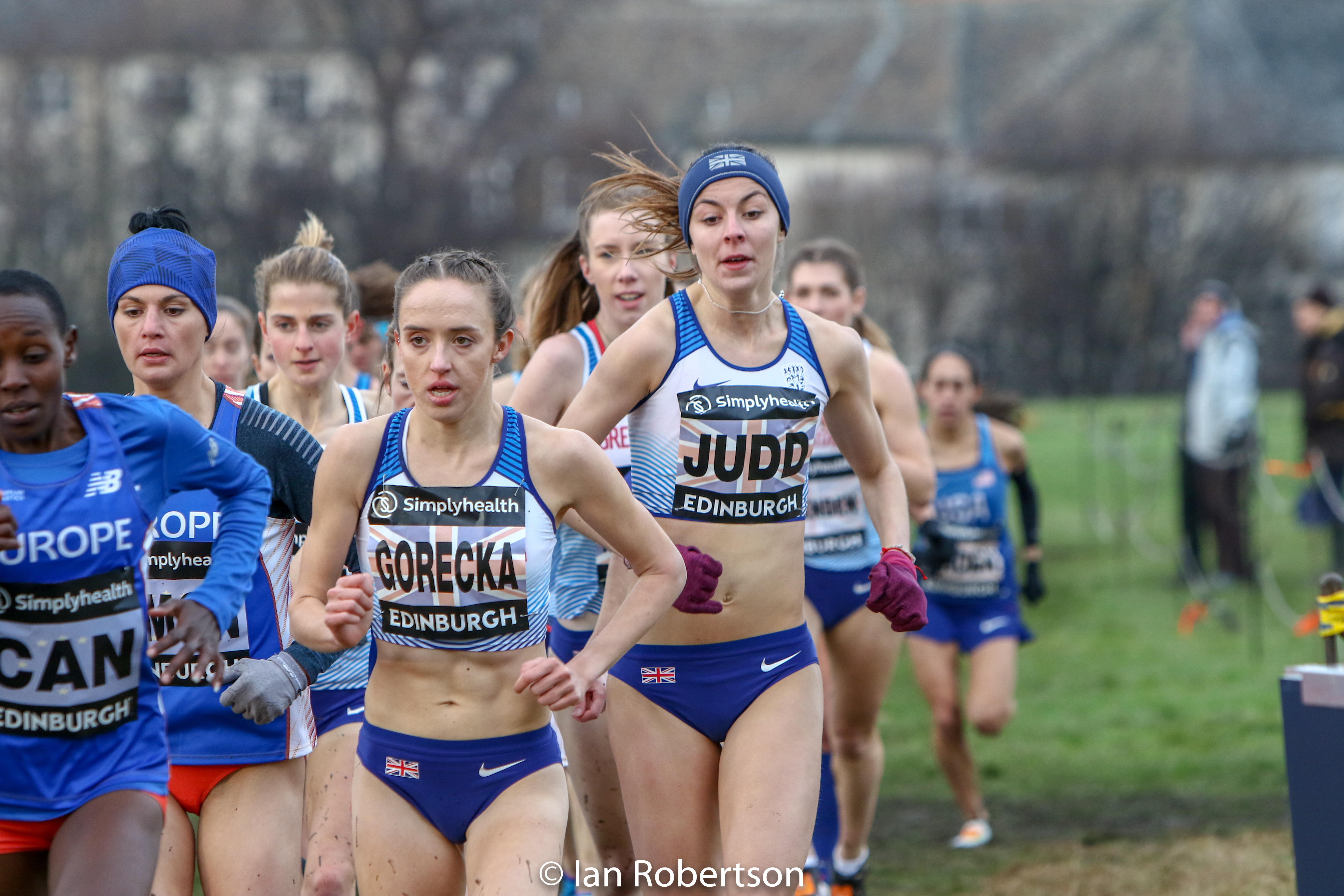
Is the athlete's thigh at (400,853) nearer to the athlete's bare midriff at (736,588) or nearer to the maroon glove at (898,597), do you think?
the athlete's bare midriff at (736,588)

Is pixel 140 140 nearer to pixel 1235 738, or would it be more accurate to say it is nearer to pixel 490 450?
pixel 1235 738

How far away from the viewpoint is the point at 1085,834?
281 inches

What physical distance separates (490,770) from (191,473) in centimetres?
98

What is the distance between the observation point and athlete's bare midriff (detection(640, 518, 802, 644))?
4.14 meters

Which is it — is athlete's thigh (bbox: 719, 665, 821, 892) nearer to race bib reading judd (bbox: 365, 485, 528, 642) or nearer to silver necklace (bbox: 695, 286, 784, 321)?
race bib reading judd (bbox: 365, 485, 528, 642)

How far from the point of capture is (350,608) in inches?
129

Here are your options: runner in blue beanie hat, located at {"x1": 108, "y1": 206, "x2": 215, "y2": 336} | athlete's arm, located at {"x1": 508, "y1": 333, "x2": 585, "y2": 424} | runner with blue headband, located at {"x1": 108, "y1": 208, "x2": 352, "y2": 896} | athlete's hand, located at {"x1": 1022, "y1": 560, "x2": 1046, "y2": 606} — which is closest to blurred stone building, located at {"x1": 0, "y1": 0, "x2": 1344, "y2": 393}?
athlete's hand, located at {"x1": 1022, "y1": 560, "x2": 1046, "y2": 606}

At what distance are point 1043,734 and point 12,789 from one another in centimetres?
737

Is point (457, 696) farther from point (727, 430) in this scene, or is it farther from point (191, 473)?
point (727, 430)

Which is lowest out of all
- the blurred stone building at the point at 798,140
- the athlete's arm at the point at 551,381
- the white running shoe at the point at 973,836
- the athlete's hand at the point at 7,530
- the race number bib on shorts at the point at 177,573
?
the white running shoe at the point at 973,836

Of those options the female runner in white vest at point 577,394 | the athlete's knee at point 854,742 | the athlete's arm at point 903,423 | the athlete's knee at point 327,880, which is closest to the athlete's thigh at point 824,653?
the athlete's knee at point 854,742

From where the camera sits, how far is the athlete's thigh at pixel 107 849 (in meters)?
3.14

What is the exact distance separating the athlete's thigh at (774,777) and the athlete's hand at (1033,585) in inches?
155

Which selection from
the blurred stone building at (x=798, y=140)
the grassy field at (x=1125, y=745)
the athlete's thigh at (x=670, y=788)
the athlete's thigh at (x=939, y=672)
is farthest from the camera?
the blurred stone building at (x=798, y=140)
